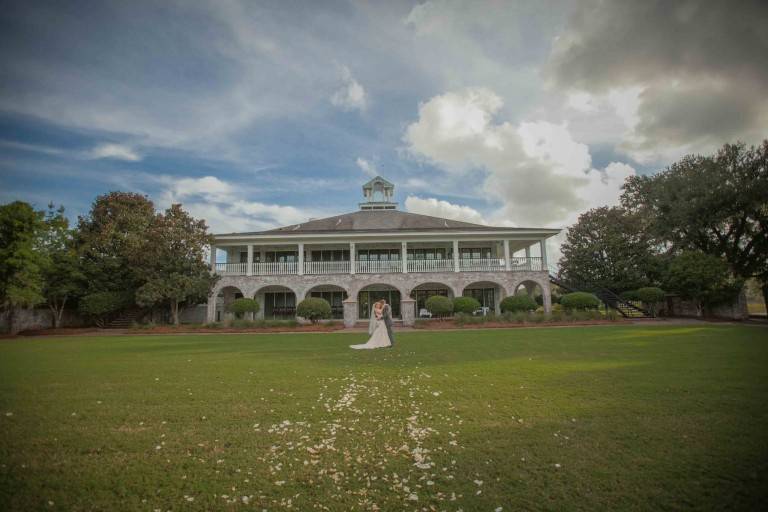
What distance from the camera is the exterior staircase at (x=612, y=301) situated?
84.1ft

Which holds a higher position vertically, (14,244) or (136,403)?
(14,244)

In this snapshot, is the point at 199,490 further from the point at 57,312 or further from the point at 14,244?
the point at 57,312

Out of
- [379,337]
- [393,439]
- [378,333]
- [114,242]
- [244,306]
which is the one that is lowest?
[393,439]

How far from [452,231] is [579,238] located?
13242 millimetres

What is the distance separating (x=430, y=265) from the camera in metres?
26.4

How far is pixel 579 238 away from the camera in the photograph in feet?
99.6

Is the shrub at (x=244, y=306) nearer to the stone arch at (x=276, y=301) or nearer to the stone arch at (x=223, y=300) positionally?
the stone arch at (x=223, y=300)

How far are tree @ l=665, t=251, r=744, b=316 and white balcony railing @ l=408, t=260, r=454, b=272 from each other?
15.5 metres

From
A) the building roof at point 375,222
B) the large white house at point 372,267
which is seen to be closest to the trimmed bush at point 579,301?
the large white house at point 372,267

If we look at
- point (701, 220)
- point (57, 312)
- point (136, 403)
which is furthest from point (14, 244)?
point (701, 220)

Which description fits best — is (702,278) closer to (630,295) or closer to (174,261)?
(630,295)

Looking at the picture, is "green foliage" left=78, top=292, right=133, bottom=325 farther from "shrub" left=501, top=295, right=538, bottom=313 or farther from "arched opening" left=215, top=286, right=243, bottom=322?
"shrub" left=501, top=295, right=538, bottom=313

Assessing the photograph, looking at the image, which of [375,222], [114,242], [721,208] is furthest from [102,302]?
[721,208]

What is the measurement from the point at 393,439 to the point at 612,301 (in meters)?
29.1
